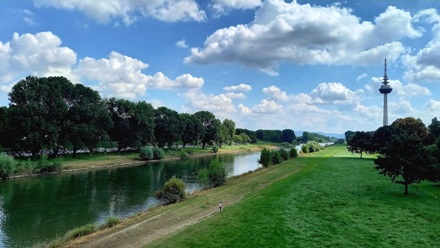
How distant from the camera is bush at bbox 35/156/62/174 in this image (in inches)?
2415

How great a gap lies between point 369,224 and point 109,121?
252 feet

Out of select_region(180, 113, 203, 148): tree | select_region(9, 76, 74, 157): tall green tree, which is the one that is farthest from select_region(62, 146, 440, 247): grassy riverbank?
select_region(180, 113, 203, 148): tree

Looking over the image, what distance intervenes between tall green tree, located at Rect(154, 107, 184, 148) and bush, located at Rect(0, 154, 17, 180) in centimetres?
6595

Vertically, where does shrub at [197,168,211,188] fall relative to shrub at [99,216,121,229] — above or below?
above

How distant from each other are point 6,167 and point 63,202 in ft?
67.2

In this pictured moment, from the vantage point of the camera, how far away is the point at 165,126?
396ft

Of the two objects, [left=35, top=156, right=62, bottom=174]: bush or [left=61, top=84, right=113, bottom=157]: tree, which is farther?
[left=61, top=84, right=113, bottom=157]: tree

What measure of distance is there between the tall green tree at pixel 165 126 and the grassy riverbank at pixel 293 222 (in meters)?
83.7

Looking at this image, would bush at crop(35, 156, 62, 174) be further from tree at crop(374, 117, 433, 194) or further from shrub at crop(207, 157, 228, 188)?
tree at crop(374, 117, 433, 194)

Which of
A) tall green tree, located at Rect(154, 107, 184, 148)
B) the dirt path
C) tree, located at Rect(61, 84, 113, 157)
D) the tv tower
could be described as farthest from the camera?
the tv tower

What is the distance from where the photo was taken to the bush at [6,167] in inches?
2082

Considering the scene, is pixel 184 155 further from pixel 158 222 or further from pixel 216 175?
pixel 158 222

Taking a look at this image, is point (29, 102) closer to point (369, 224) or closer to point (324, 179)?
point (324, 179)

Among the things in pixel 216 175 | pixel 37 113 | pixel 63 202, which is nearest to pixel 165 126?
pixel 37 113
